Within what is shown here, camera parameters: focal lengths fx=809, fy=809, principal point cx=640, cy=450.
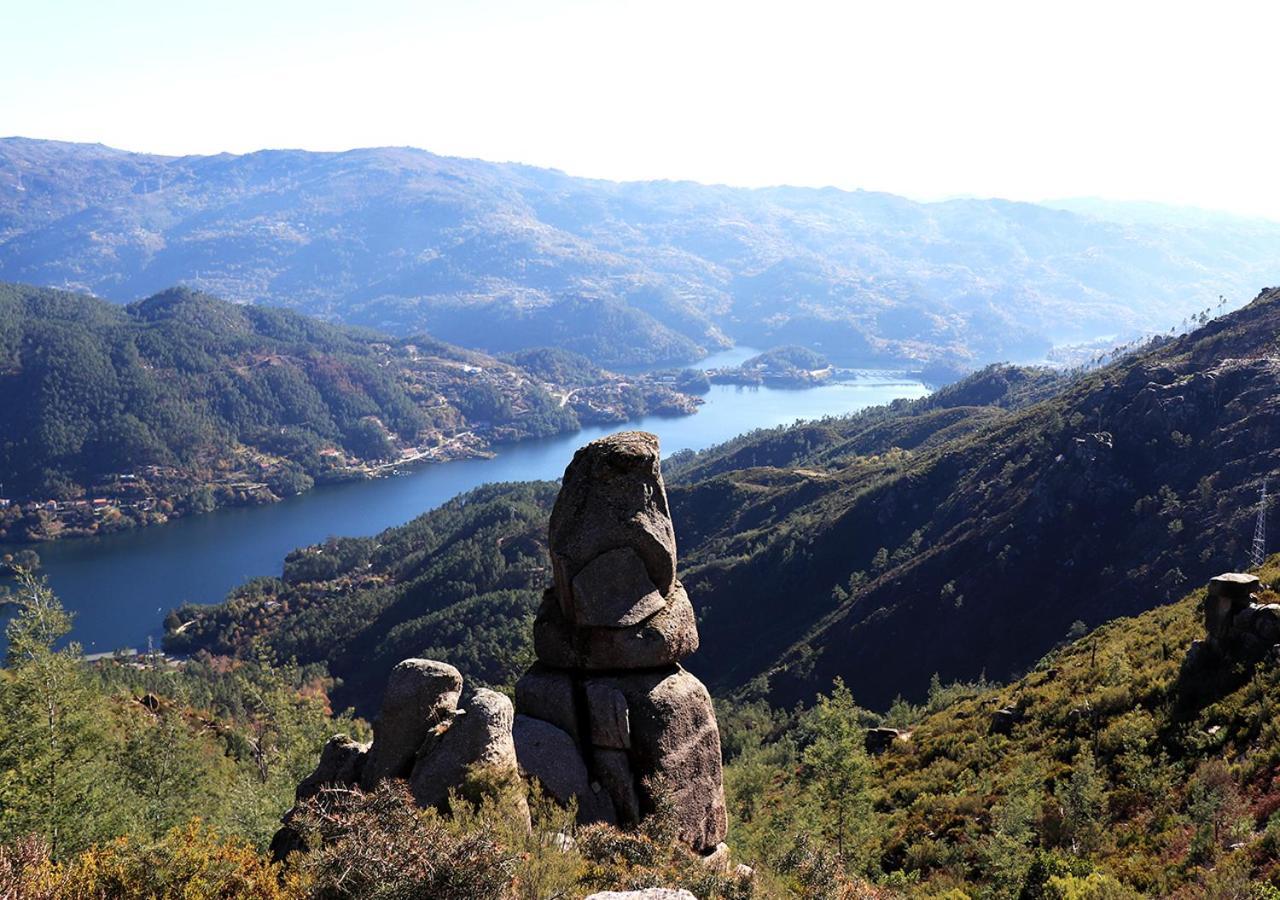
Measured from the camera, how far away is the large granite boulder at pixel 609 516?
16.5 metres

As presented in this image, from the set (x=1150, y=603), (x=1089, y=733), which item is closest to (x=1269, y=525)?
(x=1150, y=603)

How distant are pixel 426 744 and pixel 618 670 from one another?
152 inches

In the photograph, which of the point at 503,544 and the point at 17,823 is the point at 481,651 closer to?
the point at 503,544

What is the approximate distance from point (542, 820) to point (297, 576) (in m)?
160

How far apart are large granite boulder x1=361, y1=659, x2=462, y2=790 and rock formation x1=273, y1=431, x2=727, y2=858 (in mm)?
25

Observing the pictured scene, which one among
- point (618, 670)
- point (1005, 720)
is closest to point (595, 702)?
point (618, 670)

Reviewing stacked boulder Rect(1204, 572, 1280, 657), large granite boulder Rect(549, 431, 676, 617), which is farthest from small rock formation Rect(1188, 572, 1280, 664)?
large granite boulder Rect(549, 431, 676, 617)

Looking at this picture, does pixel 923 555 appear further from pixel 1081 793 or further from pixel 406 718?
pixel 406 718

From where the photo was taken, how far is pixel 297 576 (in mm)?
156875

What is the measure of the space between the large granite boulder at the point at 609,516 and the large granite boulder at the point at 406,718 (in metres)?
2.93

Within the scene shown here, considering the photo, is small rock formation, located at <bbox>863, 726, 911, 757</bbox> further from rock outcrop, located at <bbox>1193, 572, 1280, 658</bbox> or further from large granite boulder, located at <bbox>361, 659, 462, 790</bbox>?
large granite boulder, located at <bbox>361, 659, 462, 790</bbox>

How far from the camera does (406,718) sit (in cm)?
1523

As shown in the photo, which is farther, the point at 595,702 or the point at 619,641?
the point at 619,641

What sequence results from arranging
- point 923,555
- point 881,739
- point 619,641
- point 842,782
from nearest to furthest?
point 619,641, point 842,782, point 881,739, point 923,555
